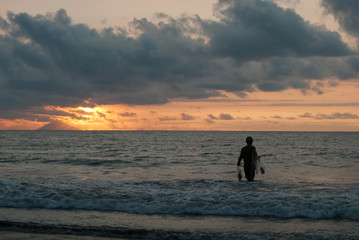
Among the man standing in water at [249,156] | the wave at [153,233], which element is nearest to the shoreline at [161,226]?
the wave at [153,233]

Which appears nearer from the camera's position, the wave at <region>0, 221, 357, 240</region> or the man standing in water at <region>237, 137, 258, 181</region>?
the wave at <region>0, 221, 357, 240</region>

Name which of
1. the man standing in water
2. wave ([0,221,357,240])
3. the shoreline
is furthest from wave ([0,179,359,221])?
wave ([0,221,357,240])

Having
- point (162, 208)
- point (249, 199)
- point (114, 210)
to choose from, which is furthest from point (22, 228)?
point (249, 199)

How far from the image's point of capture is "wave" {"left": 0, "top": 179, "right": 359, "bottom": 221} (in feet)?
32.5

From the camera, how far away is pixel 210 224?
868cm

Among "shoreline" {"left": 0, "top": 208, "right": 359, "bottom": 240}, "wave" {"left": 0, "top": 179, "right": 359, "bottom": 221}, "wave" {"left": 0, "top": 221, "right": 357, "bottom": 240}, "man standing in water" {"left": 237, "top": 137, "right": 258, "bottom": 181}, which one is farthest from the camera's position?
"man standing in water" {"left": 237, "top": 137, "right": 258, "bottom": 181}

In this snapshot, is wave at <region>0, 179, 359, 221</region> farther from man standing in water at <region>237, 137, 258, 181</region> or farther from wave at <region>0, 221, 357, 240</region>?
wave at <region>0, 221, 357, 240</region>

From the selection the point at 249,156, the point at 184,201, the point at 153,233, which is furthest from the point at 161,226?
the point at 249,156

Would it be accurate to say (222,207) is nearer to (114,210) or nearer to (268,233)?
(268,233)

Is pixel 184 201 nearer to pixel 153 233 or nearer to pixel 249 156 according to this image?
pixel 153 233

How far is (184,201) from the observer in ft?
35.8

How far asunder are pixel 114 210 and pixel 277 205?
504 cm

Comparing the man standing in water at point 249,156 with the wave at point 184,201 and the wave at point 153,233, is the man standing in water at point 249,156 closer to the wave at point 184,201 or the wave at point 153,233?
the wave at point 184,201

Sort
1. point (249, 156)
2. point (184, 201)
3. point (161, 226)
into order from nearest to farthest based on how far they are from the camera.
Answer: point (161, 226) → point (184, 201) → point (249, 156)
